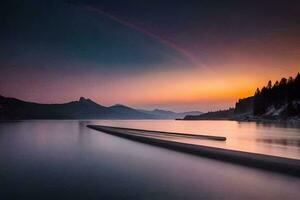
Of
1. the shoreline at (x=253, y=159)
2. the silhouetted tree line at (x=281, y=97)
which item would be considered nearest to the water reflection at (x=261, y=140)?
the shoreline at (x=253, y=159)

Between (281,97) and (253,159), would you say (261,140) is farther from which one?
(281,97)

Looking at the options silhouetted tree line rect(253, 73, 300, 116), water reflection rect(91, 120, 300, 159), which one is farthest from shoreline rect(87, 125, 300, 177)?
silhouetted tree line rect(253, 73, 300, 116)

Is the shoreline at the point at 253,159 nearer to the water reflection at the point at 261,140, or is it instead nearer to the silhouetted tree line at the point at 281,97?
the water reflection at the point at 261,140

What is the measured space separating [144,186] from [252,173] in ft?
19.5

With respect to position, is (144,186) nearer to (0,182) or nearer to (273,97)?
(0,182)

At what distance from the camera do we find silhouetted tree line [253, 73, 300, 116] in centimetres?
12409

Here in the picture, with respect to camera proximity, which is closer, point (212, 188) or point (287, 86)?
point (212, 188)

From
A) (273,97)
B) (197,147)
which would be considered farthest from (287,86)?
(197,147)

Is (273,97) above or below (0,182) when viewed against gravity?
above

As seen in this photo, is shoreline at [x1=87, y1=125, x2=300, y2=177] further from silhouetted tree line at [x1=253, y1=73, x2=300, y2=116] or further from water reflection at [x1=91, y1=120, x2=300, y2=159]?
silhouetted tree line at [x1=253, y1=73, x2=300, y2=116]

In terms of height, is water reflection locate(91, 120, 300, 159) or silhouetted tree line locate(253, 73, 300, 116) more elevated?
silhouetted tree line locate(253, 73, 300, 116)

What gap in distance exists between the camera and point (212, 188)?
35.8ft

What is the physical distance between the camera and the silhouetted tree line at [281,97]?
124088 mm

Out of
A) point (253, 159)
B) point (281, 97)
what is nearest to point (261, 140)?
point (253, 159)
